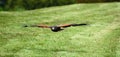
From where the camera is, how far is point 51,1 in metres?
25.2

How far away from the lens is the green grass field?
1058cm

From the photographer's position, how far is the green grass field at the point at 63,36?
10.6 meters

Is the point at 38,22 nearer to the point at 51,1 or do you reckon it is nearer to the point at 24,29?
the point at 24,29

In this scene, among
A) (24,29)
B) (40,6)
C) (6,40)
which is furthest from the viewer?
(40,6)

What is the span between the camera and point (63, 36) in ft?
43.2

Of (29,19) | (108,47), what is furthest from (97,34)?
(29,19)

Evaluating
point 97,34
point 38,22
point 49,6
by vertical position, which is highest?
point 97,34

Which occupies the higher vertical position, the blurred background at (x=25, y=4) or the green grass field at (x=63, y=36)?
the green grass field at (x=63, y=36)

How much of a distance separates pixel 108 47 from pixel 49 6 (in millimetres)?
14631

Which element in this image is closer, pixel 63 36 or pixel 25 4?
pixel 63 36

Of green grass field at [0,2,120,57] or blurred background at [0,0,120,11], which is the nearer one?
green grass field at [0,2,120,57]

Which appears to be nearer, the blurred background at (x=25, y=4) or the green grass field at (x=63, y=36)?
the green grass field at (x=63, y=36)

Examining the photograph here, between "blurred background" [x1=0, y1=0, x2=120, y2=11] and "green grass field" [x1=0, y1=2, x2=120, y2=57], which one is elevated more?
"green grass field" [x1=0, y1=2, x2=120, y2=57]

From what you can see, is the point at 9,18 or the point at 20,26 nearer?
the point at 20,26
